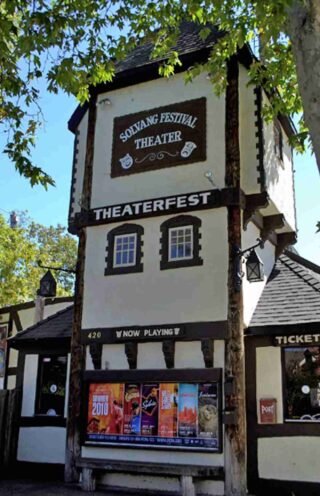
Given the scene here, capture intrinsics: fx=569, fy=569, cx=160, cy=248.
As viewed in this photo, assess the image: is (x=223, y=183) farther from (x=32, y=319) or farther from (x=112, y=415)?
(x=32, y=319)

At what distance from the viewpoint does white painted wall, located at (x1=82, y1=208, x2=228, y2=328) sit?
11.7 m

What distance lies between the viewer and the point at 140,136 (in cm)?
1351

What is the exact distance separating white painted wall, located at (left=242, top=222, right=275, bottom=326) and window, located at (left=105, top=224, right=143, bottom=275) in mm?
2355

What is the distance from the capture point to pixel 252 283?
12.5 meters

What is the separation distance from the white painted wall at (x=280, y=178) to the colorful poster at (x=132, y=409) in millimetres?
5207

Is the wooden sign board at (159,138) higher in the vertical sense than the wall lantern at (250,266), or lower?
higher

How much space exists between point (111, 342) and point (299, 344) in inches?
156

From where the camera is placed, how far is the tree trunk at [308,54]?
229 inches

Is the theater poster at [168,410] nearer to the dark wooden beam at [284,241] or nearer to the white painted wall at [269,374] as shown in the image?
the white painted wall at [269,374]

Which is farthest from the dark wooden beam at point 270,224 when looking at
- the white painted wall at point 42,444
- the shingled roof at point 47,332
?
the white painted wall at point 42,444

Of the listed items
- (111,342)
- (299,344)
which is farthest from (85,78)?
(299,344)

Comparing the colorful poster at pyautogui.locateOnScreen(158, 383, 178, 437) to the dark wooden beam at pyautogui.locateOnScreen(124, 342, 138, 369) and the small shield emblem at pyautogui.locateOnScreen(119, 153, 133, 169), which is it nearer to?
the dark wooden beam at pyautogui.locateOnScreen(124, 342, 138, 369)

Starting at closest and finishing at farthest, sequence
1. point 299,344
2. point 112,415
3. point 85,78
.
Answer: point 85,78 → point 299,344 → point 112,415

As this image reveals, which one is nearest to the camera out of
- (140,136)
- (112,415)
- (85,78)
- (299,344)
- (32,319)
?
(85,78)
